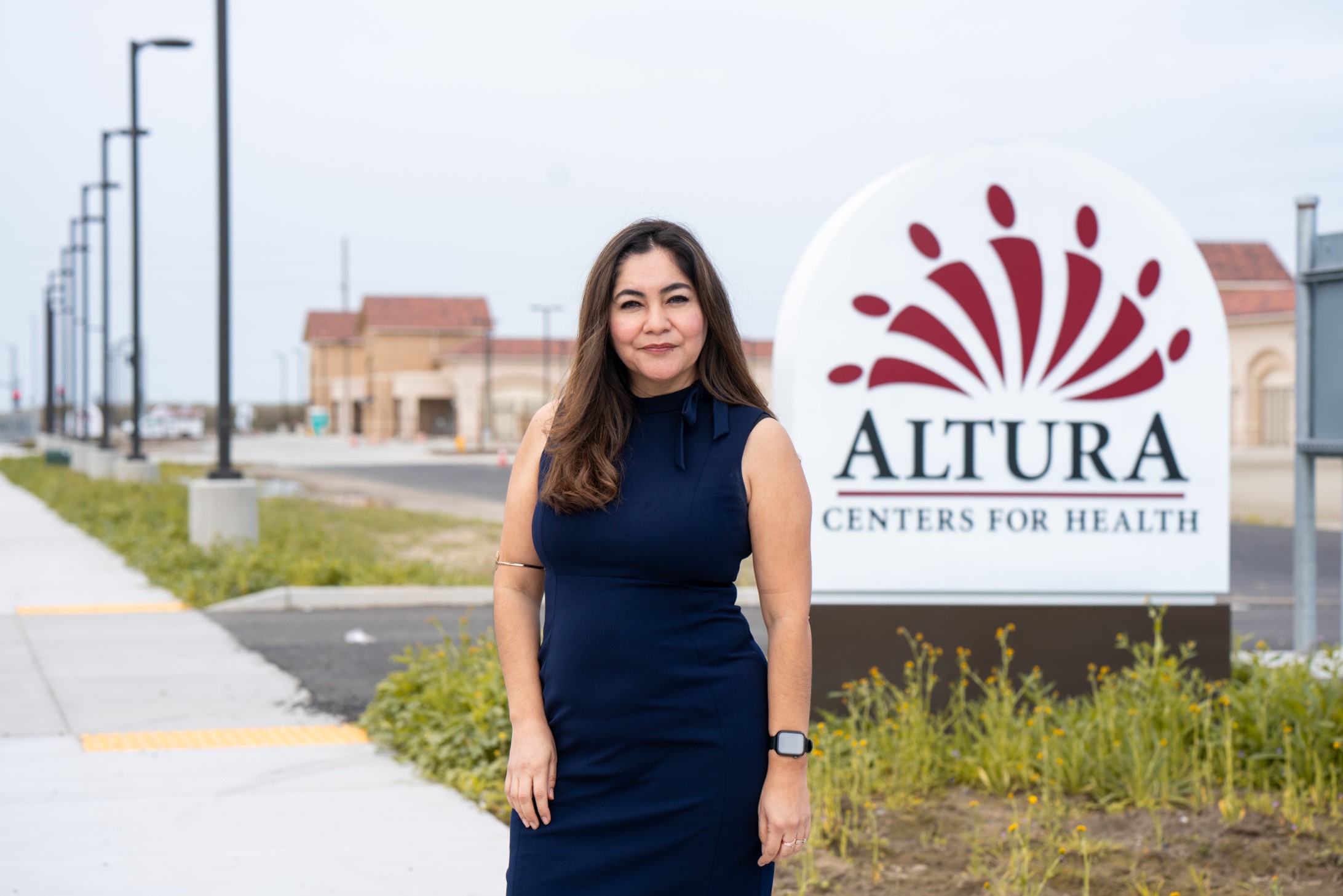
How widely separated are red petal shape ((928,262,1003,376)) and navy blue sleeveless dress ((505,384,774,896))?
3922mm

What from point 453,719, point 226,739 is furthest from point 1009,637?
point 226,739

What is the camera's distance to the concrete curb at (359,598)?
1154cm

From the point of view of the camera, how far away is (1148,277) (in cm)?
661

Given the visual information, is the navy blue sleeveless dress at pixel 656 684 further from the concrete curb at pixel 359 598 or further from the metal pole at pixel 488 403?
the metal pole at pixel 488 403

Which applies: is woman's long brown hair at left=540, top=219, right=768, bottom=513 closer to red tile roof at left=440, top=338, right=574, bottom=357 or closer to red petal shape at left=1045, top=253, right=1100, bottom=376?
red petal shape at left=1045, top=253, right=1100, bottom=376

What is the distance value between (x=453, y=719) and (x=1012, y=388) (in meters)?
2.91

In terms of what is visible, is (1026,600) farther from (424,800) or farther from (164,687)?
(164,687)

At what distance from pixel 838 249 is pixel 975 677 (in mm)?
1955

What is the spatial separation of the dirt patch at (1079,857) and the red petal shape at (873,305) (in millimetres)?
2283

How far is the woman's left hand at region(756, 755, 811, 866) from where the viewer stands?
273cm

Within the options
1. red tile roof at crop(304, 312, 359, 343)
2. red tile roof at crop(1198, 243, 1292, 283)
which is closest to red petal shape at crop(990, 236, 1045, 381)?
red tile roof at crop(1198, 243, 1292, 283)

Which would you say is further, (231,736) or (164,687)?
(164,687)

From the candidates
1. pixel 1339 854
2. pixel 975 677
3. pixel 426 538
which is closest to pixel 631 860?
pixel 1339 854

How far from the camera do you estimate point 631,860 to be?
2742 mm
